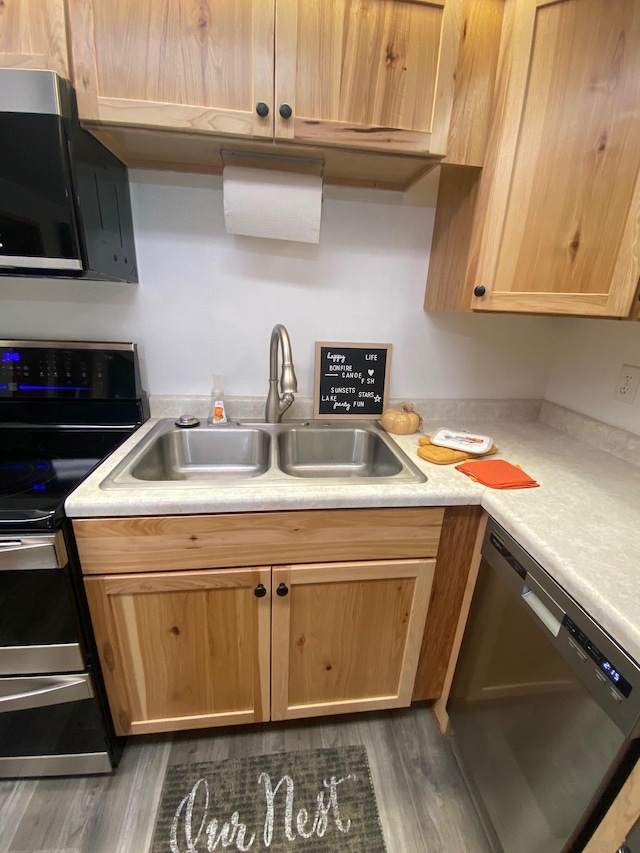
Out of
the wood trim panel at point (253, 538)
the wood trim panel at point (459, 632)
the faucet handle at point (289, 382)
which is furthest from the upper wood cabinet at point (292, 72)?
the wood trim panel at point (459, 632)

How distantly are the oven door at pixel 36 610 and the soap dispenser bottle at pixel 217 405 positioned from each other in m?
0.64

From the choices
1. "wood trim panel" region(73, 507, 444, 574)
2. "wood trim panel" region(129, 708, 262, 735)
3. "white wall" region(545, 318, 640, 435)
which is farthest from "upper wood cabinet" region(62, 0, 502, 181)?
"wood trim panel" region(129, 708, 262, 735)

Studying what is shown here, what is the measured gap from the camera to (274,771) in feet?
3.90

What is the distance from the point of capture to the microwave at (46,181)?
824mm

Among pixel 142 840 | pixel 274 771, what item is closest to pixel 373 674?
pixel 274 771

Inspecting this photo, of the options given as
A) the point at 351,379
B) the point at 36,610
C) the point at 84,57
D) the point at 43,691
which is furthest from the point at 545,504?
the point at 84,57

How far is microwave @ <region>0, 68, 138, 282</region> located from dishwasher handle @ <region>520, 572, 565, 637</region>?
1291mm

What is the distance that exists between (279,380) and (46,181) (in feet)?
2.65

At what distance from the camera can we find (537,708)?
0.82 meters

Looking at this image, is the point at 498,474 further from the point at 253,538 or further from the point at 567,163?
the point at 567,163

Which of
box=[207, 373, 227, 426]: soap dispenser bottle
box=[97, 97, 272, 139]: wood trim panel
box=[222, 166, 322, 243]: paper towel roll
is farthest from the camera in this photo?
box=[207, 373, 227, 426]: soap dispenser bottle

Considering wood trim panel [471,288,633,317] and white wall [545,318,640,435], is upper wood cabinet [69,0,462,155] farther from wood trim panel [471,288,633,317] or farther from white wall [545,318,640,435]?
white wall [545,318,640,435]

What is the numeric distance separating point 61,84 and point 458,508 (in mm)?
1375

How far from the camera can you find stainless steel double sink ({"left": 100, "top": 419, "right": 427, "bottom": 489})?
1271 millimetres
